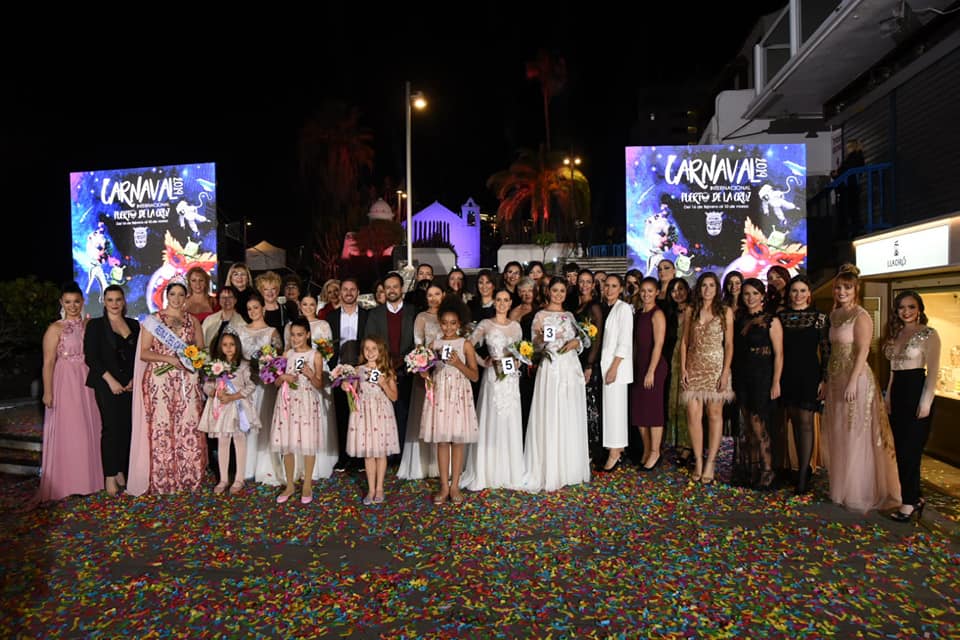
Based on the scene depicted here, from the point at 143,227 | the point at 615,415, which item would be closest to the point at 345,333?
the point at 615,415

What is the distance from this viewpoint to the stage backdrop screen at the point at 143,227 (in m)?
11.1

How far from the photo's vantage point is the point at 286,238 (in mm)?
55156

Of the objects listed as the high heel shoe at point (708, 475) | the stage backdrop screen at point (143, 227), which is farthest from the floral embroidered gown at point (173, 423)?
the stage backdrop screen at point (143, 227)

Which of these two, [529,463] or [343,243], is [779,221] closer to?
[529,463]

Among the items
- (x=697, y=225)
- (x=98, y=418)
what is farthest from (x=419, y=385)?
(x=697, y=225)

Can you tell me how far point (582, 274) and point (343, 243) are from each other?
37.8 metres

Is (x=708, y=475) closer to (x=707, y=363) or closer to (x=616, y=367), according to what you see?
(x=707, y=363)

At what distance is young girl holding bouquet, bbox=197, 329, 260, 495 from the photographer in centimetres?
628

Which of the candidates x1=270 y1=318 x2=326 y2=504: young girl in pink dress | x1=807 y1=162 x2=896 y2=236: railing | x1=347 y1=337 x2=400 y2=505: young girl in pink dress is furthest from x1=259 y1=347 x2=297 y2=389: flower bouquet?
x1=807 y1=162 x2=896 y2=236: railing

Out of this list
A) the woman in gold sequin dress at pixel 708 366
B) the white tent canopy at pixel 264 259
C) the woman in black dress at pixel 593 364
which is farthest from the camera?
the white tent canopy at pixel 264 259

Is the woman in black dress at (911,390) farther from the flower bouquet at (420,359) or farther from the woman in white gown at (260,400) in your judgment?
the woman in white gown at (260,400)

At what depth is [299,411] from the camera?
6152 mm

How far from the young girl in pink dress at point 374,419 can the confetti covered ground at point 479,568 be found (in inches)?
12.8

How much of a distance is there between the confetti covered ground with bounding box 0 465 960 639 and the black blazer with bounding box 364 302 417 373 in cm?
153
